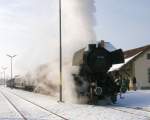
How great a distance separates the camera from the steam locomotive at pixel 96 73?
947 inches

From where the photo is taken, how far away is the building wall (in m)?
47.7

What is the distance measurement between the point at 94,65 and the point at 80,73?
1.41m

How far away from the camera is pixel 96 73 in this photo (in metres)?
24.6

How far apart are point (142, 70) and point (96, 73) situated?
80.1ft

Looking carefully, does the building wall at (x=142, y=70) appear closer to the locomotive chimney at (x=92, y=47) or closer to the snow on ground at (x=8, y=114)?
the locomotive chimney at (x=92, y=47)

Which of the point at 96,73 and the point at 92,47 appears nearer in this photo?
the point at 92,47

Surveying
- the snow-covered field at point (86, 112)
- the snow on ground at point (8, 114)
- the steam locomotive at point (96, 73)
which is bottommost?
the snow on ground at point (8, 114)

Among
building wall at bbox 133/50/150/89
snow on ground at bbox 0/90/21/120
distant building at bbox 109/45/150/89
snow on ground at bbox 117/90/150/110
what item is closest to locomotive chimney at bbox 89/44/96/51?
snow on ground at bbox 117/90/150/110

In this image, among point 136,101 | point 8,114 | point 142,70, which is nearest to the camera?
point 8,114

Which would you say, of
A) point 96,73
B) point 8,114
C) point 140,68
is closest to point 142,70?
point 140,68

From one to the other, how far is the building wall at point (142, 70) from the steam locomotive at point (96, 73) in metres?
23.0

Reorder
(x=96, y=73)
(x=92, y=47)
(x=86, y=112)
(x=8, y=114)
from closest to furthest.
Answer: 1. (x=86, y=112)
2. (x=8, y=114)
3. (x=92, y=47)
4. (x=96, y=73)

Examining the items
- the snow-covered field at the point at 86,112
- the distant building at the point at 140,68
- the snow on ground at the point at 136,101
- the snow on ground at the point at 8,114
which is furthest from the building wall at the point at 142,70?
the snow on ground at the point at 8,114

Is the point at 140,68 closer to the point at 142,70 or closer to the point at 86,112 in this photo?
the point at 142,70
